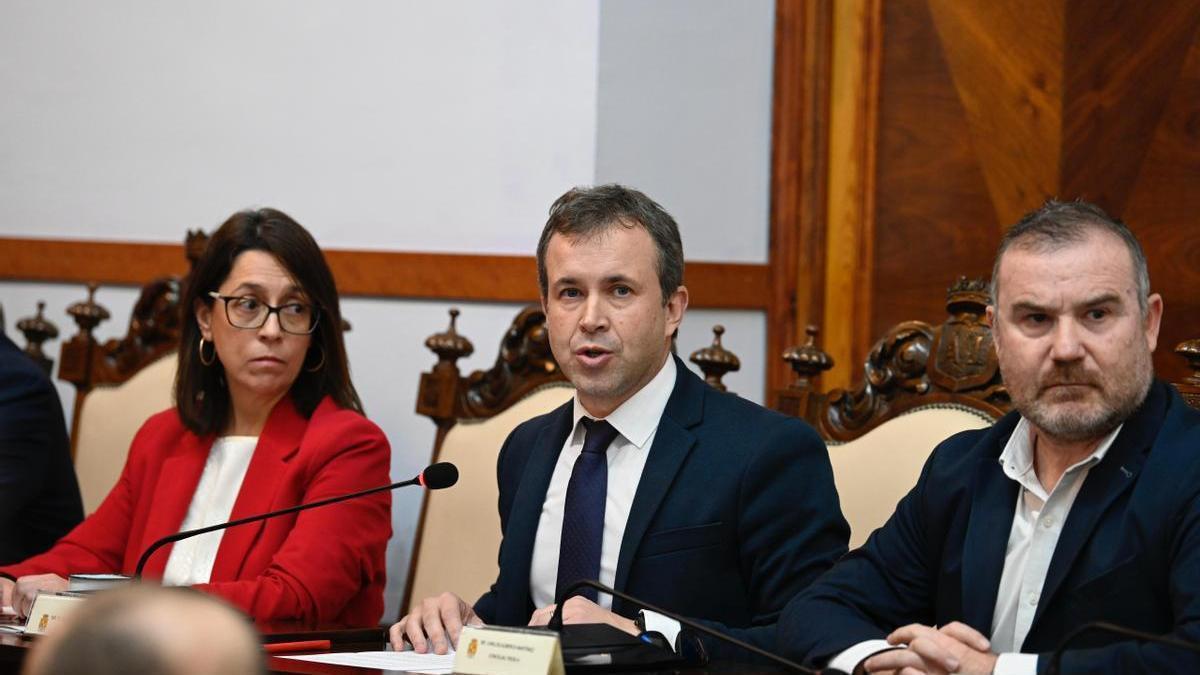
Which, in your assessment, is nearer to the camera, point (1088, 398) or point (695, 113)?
point (1088, 398)

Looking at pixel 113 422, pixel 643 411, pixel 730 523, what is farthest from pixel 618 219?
pixel 113 422

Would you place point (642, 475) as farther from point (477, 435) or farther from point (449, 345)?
point (449, 345)

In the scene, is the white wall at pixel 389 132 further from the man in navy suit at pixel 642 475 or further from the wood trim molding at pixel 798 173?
the man in navy suit at pixel 642 475

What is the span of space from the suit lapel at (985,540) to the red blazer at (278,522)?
4.01ft

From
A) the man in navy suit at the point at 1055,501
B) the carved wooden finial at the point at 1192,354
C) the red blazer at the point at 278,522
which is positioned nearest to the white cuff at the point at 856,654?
the man in navy suit at the point at 1055,501

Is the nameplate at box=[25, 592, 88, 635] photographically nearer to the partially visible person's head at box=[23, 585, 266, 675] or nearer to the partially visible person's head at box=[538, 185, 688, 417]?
the partially visible person's head at box=[538, 185, 688, 417]

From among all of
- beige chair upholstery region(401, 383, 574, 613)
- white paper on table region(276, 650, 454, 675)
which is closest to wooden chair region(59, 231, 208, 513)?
beige chair upholstery region(401, 383, 574, 613)

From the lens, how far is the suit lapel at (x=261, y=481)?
2.89 metres

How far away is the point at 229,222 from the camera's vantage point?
3180 millimetres

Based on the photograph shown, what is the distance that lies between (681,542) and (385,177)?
2.06 meters

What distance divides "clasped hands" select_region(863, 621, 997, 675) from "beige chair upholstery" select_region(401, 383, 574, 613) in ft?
4.43

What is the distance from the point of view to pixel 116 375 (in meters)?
3.98

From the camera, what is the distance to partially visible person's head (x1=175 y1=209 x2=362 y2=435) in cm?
308

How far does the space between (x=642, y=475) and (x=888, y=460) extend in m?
0.51
